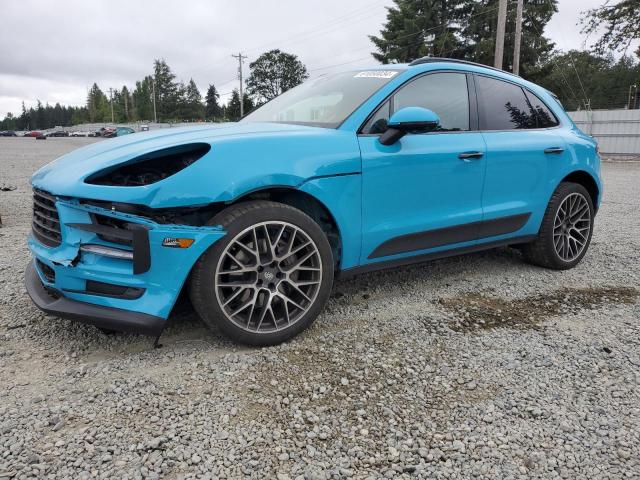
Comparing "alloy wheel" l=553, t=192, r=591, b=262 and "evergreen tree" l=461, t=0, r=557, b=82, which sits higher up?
"evergreen tree" l=461, t=0, r=557, b=82

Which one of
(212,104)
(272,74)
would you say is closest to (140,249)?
(272,74)

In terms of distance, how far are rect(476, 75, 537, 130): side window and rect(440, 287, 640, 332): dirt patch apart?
130 centimetres

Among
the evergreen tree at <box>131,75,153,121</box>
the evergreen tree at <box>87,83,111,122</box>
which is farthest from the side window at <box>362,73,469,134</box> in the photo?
the evergreen tree at <box>87,83,111,122</box>

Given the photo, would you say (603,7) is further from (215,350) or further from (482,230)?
(215,350)

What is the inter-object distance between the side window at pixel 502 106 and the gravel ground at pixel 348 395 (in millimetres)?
1355

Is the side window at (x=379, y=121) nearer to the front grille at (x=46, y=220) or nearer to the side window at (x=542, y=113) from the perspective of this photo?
the side window at (x=542, y=113)

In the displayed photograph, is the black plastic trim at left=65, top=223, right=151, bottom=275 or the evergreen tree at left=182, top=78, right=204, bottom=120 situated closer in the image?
the black plastic trim at left=65, top=223, right=151, bottom=275

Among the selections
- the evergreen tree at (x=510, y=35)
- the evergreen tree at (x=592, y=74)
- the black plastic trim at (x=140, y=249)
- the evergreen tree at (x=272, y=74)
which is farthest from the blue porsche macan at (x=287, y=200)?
the evergreen tree at (x=272, y=74)

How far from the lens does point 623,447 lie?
191 cm

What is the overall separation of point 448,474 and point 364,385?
0.64 metres

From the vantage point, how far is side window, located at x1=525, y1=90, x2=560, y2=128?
409cm

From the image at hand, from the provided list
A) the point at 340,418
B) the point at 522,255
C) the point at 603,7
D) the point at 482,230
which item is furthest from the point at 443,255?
the point at 603,7

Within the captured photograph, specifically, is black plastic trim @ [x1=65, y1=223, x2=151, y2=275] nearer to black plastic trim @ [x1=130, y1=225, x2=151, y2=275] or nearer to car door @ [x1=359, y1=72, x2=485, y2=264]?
black plastic trim @ [x1=130, y1=225, x2=151, y2=275]

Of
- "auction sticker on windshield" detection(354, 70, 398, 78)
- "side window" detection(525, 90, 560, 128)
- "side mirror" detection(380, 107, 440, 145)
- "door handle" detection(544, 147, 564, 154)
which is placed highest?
"auction sticker on windshield" detection(354, 70, 398, 78)
